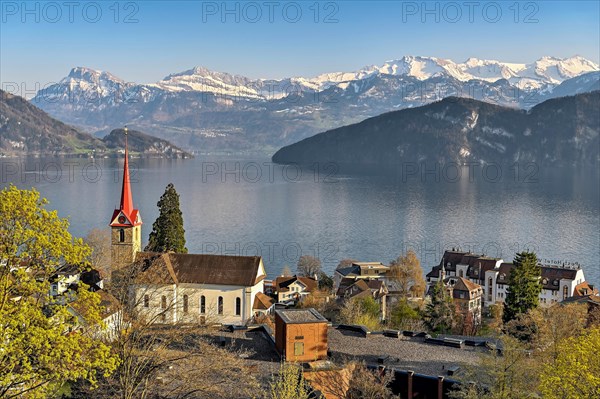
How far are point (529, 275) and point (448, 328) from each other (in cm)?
731

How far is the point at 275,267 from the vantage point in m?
91.1

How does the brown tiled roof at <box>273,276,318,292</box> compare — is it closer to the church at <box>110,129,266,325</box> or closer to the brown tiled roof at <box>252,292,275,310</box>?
the brown tiled roof at <box>252,292,275,310</box>

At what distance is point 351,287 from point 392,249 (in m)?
36.4

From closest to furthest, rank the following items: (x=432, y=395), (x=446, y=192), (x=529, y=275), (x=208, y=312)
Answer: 1. (x=432, y=395)
2. (x=208, y=312)
3. (x=529, y=275)
4. (x=446, y=192)

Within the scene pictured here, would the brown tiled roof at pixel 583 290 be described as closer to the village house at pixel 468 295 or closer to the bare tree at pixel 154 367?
the village house at pixel 468 295

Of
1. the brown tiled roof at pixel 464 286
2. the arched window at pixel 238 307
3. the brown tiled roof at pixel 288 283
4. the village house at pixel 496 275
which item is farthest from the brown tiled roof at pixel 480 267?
the arched window at pixel 238 307

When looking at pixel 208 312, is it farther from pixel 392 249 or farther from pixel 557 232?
pixel 557 232

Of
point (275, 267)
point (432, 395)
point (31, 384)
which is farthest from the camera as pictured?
point (275, 267)

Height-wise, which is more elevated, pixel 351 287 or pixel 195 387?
pixel 195 387

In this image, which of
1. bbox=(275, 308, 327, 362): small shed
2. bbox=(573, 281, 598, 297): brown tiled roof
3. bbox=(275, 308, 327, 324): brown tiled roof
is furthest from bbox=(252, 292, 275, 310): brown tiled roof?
bbox=(573, 281, 598, 297): brown tiled roof

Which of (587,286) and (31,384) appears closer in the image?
(31,384)

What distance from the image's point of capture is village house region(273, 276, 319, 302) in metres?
69.8

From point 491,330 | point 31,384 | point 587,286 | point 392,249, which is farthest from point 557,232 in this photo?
point 31,384

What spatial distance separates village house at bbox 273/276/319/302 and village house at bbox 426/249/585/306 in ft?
51.9
